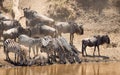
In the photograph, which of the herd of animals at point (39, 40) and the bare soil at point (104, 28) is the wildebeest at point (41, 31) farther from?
the bare soil at point (104, 28)

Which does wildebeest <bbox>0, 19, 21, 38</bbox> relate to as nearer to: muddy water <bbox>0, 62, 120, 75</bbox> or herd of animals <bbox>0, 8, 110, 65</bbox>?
herd of animals <bbox>0, 8, 110, 65</bbox>

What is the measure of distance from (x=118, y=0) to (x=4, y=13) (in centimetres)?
204

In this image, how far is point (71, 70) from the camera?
678cm

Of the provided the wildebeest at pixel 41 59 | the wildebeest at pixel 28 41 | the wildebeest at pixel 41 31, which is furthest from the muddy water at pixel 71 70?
the wildebeest at pixel 41 31

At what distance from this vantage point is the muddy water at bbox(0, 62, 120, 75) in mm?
6465

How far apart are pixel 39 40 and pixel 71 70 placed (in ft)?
2.52

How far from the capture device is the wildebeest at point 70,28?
265 inches

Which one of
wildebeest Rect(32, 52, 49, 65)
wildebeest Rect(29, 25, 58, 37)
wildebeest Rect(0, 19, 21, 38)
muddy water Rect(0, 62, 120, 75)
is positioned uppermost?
wildebeest Rect(0, 19, 21, 38)

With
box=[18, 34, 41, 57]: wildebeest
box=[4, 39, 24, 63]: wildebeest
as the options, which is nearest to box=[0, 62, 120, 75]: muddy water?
box=[4, 39, 24, 63]: wildebeest

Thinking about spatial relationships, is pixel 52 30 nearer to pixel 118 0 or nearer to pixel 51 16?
pixel 51 16

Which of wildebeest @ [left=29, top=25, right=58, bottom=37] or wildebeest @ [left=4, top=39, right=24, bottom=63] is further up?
wildebeest @ [left=29, top=25, right=58, bottom=37]

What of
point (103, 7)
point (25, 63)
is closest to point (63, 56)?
point (25, 63)

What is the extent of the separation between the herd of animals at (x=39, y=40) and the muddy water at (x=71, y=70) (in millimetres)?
97

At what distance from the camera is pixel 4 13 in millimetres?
6418
